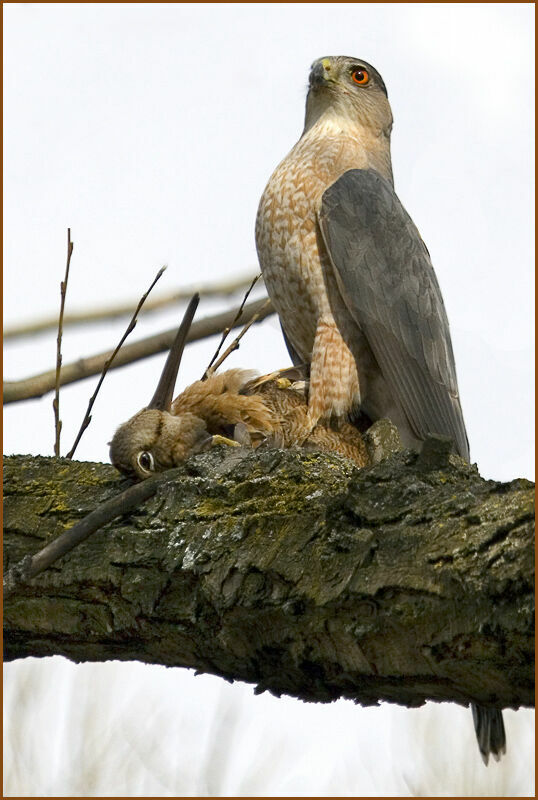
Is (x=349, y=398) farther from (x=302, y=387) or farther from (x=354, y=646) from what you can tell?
(x=354, y=646)

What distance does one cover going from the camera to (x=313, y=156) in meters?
5.60

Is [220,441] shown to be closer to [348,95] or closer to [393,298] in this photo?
[393,298]

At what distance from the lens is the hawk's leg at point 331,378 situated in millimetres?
4828

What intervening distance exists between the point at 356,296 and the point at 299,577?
248 cm

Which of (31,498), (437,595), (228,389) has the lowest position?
(437,595)

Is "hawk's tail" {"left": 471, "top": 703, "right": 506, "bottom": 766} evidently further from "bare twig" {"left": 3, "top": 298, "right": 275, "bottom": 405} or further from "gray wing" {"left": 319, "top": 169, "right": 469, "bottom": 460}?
"bare twig" {"left": 3, "top": 298, "right": 275, "bottom": 405}

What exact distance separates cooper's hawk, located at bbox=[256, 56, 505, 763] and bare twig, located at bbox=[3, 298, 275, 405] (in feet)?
1.17

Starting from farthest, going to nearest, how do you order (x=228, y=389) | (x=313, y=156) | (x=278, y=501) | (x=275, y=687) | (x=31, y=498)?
(x=313, y=156) < (x=228, y=389) < (x=31, y=498) < (x=278, y=501) < (x=275, y=687)

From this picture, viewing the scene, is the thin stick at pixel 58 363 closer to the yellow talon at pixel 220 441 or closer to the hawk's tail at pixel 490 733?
the yellow talon at pixel 220 441

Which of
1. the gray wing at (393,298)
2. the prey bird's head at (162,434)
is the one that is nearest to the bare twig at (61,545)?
the prey bird's head at (162,434)

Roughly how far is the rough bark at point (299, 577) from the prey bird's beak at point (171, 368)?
0.57 m

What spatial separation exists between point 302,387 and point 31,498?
1.63 metres

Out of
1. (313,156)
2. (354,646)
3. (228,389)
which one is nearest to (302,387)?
(228,389)

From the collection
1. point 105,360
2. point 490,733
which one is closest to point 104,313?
point 105,360
